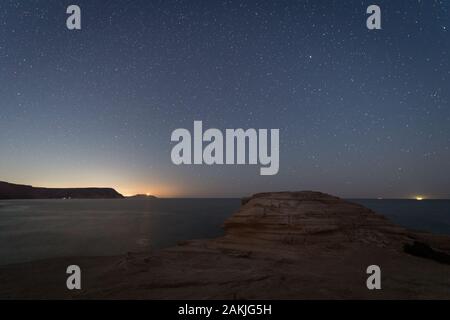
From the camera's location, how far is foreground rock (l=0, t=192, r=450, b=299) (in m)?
10.6

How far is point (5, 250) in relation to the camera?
2917 cm

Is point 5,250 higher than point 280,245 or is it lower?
lower

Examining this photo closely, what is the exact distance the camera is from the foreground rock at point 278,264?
417 inches

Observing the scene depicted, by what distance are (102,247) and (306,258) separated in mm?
26823

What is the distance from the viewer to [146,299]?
9.91 m

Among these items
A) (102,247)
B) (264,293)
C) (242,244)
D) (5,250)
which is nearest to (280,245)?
(242,244)

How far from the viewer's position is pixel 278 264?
48.0ft

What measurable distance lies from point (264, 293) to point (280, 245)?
385 inches
